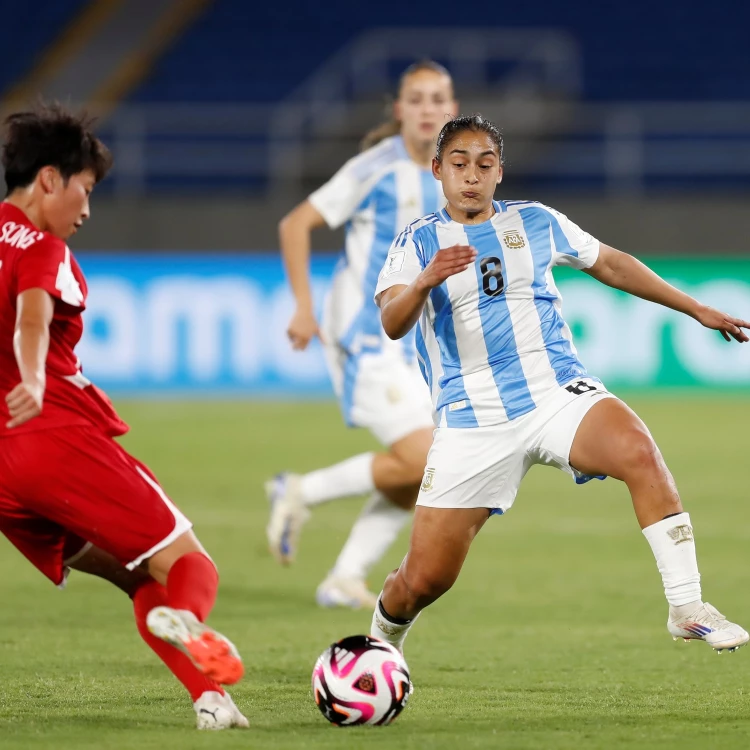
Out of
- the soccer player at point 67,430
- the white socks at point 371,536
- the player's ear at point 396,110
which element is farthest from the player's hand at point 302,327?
the soccer player at point 67,430

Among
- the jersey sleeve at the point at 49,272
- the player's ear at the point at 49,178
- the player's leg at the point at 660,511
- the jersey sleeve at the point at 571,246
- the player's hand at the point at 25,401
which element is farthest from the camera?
the jersey sleeve at the point at 571,246

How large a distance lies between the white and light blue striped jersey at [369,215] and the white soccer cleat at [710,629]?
2831mm

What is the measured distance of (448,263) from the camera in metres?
4.16

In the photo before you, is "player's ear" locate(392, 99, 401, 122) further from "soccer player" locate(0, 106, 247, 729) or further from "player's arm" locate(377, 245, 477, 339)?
"soccer player" locate(0, 106, 247, 729)

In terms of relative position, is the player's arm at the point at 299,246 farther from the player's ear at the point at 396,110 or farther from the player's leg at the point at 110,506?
the player's leg at the point at 110,506

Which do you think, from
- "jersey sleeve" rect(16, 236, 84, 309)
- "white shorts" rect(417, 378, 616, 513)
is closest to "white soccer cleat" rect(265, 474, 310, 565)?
"white shorts" rect(417, 378, 616, 513)

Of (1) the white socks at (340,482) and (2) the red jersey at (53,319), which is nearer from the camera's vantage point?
(2) the red jersey at (53,319)

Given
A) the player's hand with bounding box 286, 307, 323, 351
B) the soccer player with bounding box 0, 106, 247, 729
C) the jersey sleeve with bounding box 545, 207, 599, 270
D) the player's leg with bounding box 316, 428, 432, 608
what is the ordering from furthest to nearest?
the player's leg with bounding box 316, 428, 432, 608
the player's hand with bounding box 286, 307, 323, 351
the jersey sleeve with bounding box 545, 207, 599, 270
the soccer player with bounding box 0, 106, 247, 729

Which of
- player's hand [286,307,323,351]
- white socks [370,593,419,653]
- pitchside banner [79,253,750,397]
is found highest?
player's hand [286,307,323,351]

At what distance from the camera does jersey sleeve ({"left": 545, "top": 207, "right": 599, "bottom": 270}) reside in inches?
189

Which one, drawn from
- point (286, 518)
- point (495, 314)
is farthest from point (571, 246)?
point (286, 518)

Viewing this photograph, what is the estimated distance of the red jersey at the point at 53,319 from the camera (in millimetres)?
3959

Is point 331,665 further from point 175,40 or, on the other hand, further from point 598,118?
point 175,40

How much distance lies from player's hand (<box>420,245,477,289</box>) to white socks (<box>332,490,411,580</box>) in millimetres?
2824
